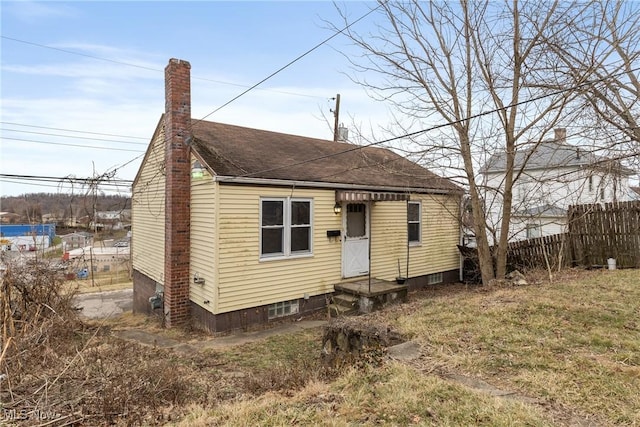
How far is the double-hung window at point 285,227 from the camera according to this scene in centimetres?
849

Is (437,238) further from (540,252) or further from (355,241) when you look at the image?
(355,241)

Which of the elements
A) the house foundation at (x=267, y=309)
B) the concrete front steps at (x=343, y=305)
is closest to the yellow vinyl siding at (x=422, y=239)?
the house foundation at (x=267, y=309)

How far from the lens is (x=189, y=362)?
19.6 ft

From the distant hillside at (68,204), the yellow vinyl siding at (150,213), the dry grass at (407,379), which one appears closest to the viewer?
the dry grass at (407,379)

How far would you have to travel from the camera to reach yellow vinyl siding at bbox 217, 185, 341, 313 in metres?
7.83

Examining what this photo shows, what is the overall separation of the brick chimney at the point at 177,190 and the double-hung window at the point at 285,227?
2.07 meters

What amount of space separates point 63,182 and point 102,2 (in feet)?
23.0

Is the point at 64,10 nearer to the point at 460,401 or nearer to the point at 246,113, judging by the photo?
the point at 460,401

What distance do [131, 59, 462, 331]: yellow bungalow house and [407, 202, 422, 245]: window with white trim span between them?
0.04 m

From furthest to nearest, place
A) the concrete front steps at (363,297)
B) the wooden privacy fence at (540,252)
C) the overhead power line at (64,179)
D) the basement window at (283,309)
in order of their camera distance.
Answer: the overhead power line at (64,179) < the wooden privacy fence at (540,252) < the concrete front steps at (363,297) < the basement window at (283,309)

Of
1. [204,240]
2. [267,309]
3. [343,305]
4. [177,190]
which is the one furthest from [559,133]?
[177,190]

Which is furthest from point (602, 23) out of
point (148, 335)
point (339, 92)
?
point (339, 92)

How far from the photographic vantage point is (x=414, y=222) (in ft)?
38.3

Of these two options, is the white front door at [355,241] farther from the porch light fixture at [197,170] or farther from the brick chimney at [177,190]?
the brick chimney at [177,190]
